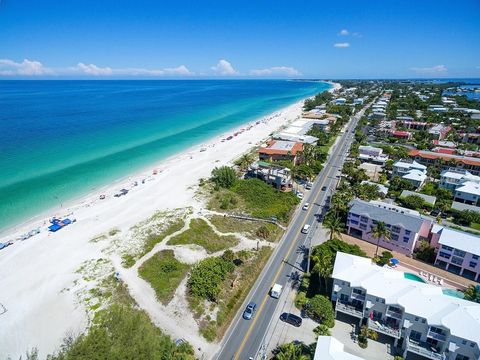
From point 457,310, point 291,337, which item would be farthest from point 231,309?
point 457,310

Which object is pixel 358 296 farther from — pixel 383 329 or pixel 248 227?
pixel 248 227

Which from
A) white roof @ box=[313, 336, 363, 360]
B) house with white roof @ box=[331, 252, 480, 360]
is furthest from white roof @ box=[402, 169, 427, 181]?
white roof @ box=[313, 336, 363, 360]

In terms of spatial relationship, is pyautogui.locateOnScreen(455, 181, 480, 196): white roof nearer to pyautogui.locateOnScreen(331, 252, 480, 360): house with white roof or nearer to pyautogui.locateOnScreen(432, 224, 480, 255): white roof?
pyautogui.locateOnScreen(432, 224, 480, 255): white roof

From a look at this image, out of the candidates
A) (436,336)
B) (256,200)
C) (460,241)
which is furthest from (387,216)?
(256,200)

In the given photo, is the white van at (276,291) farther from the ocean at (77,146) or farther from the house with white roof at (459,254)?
the ocean at (77,146)

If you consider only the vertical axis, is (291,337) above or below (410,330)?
below

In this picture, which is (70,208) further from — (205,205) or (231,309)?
(231,309)
